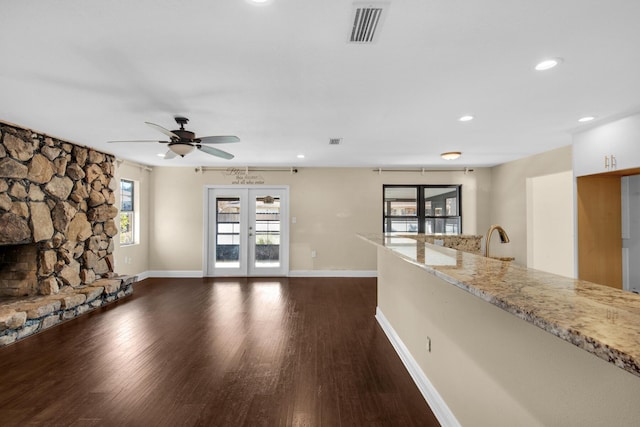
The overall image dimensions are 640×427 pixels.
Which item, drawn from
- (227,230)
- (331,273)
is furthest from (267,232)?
(331,273)

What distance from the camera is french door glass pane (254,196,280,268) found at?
6.67 m

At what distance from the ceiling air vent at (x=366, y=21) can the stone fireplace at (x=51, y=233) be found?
409cm

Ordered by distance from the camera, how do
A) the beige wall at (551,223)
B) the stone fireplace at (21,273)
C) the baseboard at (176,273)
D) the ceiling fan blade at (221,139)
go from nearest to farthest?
1. the ceiling fan blade at (221,139)
2. the stone fireplace at (21,273)
3. the beige wall at (551,223)
4. the baseboard at (176,273)

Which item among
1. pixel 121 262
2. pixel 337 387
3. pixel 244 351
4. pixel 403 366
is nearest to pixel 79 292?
pixel 121 262

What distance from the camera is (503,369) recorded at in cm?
136

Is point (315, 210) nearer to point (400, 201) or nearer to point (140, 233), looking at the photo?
point (400, 201)

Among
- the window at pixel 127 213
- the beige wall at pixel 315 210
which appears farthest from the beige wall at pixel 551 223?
the window at pixel 127 213

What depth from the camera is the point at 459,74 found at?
Answer: 2.30m

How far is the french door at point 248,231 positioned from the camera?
21.7ft

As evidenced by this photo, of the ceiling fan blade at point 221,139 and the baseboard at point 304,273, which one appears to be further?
the baseboard at point 304,273

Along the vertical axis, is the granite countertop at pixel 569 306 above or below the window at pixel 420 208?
below

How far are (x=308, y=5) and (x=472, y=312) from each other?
1813 millimetres

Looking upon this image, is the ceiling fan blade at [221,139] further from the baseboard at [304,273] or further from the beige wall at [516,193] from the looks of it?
the beige wall at [516,193]

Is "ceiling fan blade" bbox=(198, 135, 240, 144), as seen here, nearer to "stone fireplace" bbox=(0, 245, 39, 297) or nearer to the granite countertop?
the granite countertop
